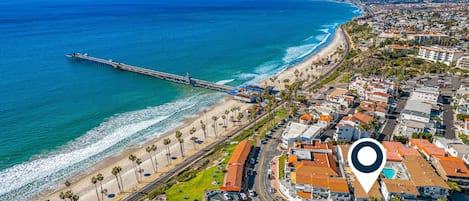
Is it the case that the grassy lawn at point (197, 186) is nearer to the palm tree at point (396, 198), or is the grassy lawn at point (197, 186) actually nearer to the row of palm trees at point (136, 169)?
the row of palm trees at point (136, 169)

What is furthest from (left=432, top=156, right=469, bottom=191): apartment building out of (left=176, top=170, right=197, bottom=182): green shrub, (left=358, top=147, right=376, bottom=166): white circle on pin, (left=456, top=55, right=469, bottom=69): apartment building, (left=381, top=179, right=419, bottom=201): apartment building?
(left=456, top=55, right=469, bottom=69): apartment building

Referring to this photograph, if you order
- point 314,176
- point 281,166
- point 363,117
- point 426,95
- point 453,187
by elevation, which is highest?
point 426,95

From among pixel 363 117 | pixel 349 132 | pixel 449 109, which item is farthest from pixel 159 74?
pixel 449 109

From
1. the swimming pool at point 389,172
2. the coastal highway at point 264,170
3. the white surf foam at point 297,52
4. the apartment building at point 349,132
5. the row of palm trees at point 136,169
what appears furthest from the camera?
the white surf foam at point 297,52

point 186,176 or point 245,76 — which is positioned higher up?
point 245,76

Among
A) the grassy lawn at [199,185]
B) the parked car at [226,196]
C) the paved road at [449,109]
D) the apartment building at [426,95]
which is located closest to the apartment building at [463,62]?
the paved road at [449,109]

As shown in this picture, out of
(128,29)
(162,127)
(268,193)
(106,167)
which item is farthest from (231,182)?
(128,29)

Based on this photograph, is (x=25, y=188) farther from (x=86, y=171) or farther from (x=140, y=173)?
(x=140, y=173)

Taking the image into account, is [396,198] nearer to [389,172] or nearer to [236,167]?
[389,172]
